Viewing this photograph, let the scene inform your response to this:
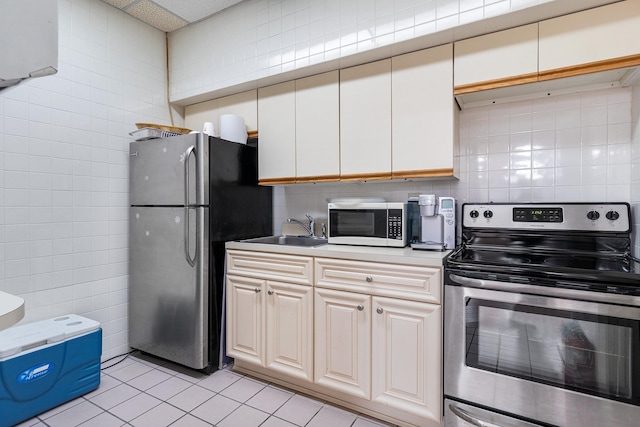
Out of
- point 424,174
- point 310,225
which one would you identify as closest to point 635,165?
point 424,174

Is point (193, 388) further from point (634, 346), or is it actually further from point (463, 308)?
point (634, 346)

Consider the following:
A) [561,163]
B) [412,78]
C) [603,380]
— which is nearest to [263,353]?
[603,380]

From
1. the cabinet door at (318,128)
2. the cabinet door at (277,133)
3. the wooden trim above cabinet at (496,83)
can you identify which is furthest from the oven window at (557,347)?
the cabinet door at (277,133)

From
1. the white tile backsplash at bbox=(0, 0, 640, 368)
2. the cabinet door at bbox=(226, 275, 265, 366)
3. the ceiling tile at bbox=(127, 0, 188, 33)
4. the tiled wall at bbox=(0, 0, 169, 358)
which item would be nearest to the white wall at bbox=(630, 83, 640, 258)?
the white tile backsplash at bbox=(0, 0, 640, 368)

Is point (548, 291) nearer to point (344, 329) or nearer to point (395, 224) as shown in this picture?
point (395, 224)

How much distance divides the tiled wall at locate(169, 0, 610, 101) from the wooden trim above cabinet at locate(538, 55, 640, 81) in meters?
0.27

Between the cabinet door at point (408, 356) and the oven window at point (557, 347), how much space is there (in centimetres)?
17

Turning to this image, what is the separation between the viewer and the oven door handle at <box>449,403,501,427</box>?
1478mm

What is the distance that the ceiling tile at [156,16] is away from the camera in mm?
2461

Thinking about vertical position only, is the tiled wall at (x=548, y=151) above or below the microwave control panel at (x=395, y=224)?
above

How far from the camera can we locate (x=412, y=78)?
1954 mm

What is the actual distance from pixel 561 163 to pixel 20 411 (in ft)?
10.8

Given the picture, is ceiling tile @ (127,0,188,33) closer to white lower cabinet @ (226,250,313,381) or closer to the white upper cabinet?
white lower cabinet @ (226,250,313,381)

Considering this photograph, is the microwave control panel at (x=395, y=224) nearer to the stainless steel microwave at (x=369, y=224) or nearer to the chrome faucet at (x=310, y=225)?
the stainless steel microwave at (x=369, y=224)
